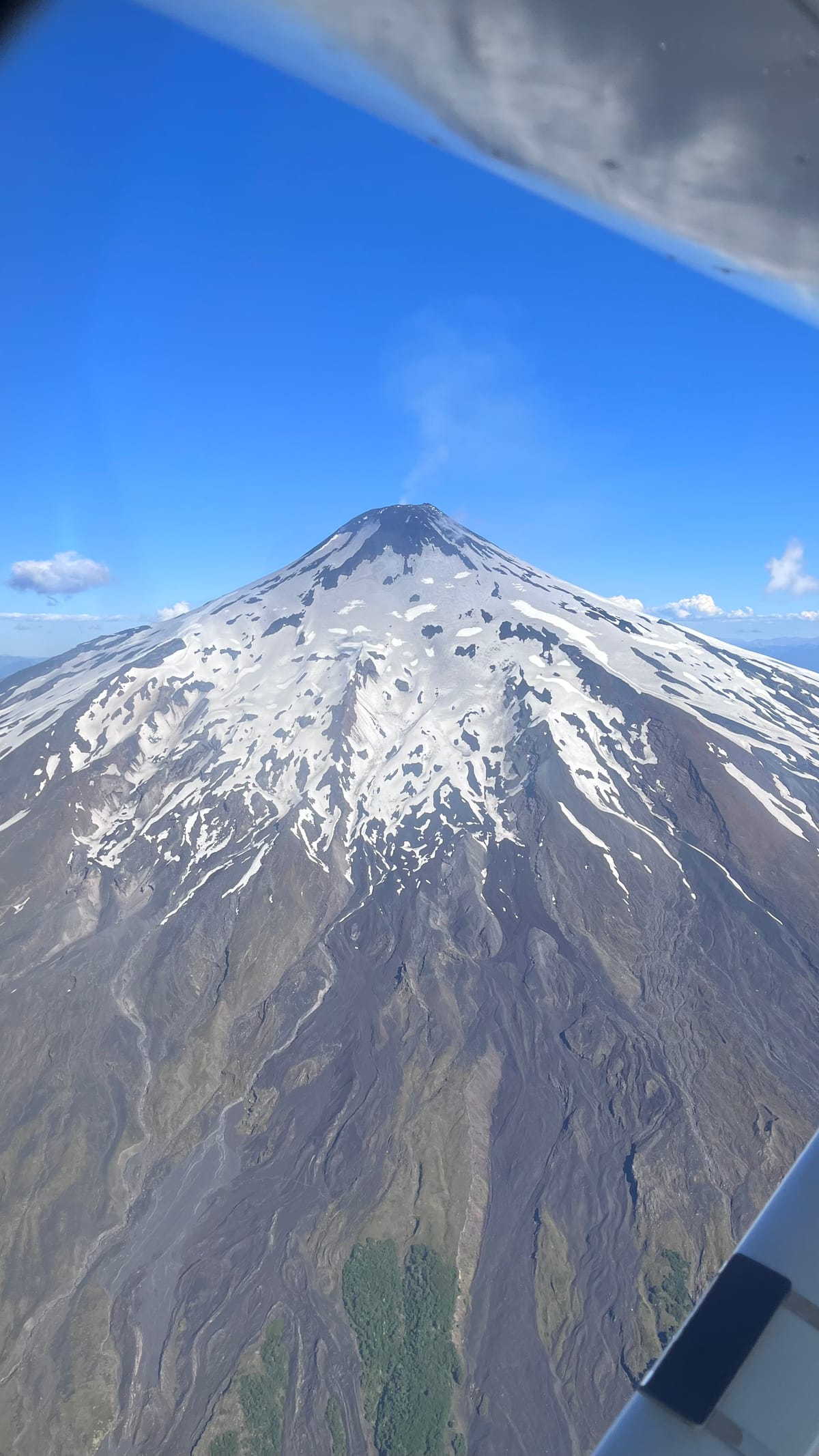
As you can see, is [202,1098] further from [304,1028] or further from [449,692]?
[449,692]

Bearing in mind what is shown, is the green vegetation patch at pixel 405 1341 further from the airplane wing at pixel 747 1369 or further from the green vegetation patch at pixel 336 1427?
the airplane wing at pixel 747 1369

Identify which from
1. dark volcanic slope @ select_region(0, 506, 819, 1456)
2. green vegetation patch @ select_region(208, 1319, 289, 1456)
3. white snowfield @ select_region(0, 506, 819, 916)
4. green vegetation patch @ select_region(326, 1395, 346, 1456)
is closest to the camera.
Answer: green vegetation patch @ select_region(208, 1319, 289, 1456)

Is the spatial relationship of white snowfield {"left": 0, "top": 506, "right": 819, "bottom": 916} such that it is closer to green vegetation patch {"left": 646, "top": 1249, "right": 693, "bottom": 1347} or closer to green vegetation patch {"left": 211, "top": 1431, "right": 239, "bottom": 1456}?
green vegetation patch {"left": 646, "top": 1249, "right": 693, "bottom": 1347}

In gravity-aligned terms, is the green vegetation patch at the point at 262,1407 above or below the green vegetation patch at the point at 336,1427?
below

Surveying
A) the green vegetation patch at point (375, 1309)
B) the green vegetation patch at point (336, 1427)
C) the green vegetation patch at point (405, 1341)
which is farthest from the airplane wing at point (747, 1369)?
the green vegetation patch at point (375, 1309)

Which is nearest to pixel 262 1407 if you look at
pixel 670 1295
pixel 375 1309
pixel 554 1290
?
pixel 375 1309

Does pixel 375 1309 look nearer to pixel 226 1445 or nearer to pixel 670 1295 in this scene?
pixel 226 1445

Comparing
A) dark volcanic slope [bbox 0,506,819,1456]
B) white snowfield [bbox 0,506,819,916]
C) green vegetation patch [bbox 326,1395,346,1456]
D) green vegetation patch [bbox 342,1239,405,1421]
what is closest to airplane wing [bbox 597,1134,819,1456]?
dark volcanic slope [bbox 0,506,819,1456]
